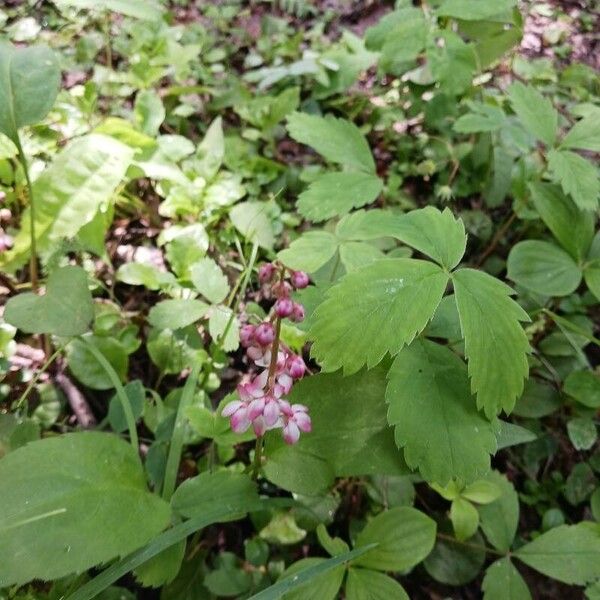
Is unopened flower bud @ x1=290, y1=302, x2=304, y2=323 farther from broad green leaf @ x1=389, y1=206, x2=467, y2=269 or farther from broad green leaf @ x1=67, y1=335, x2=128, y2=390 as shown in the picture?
broad green leaf @ x1=67, y1=335, x2=128, y2=390

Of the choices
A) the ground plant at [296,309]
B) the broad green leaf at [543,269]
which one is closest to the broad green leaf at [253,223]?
the ground plant at [296,309]

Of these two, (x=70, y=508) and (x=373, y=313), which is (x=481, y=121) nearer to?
(x=373, y=313)

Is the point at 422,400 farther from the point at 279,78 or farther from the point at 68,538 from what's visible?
the point at 279,78

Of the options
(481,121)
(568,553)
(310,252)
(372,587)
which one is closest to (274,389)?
(310,252)

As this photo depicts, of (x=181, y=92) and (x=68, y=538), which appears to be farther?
(x=181, y=92)

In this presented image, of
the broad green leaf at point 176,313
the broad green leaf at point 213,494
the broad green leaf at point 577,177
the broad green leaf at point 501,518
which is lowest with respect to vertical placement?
the broad green leaf at point 501,518

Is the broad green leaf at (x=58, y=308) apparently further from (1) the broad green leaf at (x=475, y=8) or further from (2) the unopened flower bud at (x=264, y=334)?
(1) the broad green leaf at (x=475, y=8)

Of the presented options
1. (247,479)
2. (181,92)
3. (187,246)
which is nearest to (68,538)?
(247,479)
